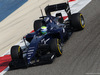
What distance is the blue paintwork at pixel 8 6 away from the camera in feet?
74.6

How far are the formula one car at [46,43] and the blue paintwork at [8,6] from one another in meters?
11.2

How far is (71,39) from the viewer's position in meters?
11.5

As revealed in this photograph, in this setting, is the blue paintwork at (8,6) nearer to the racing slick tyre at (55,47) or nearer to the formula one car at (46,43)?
the formula one car at (46,43)

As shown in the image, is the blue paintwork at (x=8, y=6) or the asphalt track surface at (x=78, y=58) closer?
Answer: the asphalt track surface at (x=78, y=58)

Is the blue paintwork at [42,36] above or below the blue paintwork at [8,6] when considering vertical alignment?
above

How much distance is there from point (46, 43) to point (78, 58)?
175 cm

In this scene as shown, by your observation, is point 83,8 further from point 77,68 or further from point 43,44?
point 77,68

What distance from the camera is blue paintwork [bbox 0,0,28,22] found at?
22753mm

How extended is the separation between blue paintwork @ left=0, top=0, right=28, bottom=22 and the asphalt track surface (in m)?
12.1

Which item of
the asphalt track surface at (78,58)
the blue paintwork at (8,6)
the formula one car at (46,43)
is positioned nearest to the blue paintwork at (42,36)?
the formula one car at (46,43)

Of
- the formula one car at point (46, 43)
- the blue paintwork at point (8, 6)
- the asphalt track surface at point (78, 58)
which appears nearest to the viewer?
the asphalt track surface at point (78, 58)

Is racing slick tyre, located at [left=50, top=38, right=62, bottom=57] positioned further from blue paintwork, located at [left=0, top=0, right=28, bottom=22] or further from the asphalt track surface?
blue paintwork, located at [left=0, top=0, right=28, bottom=22]

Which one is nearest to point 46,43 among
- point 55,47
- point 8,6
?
point 55,47

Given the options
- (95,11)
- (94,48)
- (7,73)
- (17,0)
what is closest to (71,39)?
(94,48)
